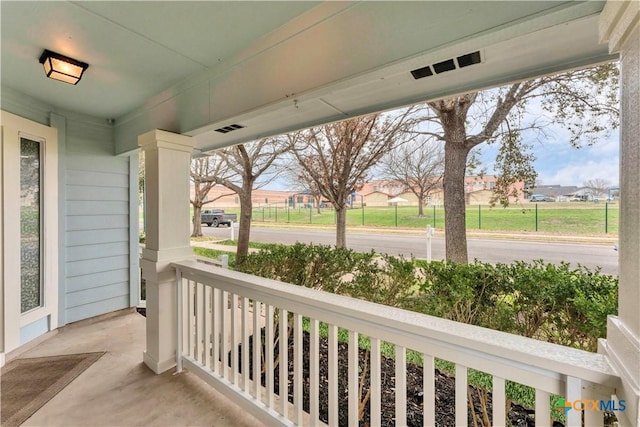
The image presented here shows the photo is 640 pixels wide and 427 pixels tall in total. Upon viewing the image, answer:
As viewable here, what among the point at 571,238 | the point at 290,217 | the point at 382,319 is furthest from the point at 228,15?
the point at 290,217

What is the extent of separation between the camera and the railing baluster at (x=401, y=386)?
1.19 metres

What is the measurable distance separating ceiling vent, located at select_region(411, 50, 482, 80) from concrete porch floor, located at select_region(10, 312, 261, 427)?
2357mm

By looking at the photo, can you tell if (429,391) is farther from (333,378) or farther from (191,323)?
(191,323)

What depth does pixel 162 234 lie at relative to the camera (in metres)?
2.33

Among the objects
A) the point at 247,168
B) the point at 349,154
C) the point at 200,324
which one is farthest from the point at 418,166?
the point at 200,324

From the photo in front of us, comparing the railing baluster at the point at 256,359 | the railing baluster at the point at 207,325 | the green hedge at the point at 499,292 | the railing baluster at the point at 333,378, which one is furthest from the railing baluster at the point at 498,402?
the railing baluster at the point at 207,325

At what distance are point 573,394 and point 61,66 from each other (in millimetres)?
3190

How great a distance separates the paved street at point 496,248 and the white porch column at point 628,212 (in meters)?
1.49

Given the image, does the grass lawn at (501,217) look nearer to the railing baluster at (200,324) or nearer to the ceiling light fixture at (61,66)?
the railing baluster at (200,324)

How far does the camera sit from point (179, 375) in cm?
229

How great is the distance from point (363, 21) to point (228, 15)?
0.76 m

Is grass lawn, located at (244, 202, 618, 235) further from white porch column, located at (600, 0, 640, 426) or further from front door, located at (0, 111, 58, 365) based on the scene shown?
front door, located at (0, 111, 58, 365)

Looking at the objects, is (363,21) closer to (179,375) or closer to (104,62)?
(104,62)

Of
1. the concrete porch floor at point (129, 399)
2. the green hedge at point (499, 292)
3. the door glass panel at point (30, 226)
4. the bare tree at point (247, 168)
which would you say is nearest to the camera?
the green hedge at point (499, 292)
